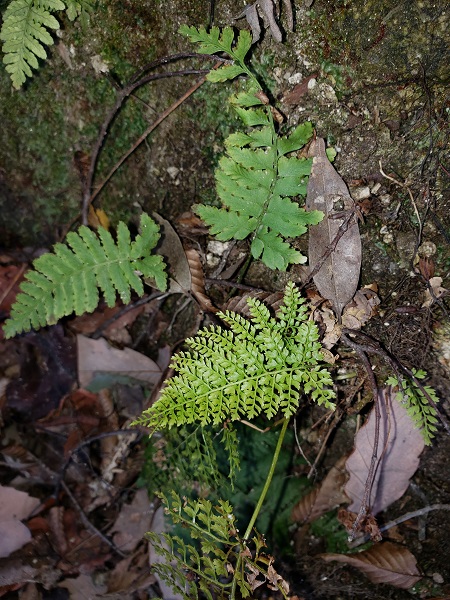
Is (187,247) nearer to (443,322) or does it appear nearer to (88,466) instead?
(443,322)

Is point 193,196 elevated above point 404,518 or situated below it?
above

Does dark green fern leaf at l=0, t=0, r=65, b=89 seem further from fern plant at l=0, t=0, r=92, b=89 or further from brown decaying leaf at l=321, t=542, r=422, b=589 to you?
brown decaying leaf at l=321, t=542, r=422, b=589

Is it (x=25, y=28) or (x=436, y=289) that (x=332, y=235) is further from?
(x=25, y=28)

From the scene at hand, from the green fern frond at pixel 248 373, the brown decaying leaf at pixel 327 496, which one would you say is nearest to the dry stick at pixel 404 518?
the brown decaying leaf at pixel 327 496

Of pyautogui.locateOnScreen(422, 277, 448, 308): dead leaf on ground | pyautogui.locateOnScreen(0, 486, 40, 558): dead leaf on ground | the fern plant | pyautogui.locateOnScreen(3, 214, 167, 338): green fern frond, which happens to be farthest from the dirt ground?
pyautogui.locateOnScreen(3, 214, 167, 338): green fern frond

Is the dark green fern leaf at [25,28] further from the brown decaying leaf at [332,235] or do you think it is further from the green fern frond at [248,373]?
the green fern frond at [248,373]

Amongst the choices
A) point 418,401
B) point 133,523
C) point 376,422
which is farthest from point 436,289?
point 133,523

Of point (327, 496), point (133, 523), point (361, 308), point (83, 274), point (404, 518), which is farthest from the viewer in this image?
point (133, 523)
